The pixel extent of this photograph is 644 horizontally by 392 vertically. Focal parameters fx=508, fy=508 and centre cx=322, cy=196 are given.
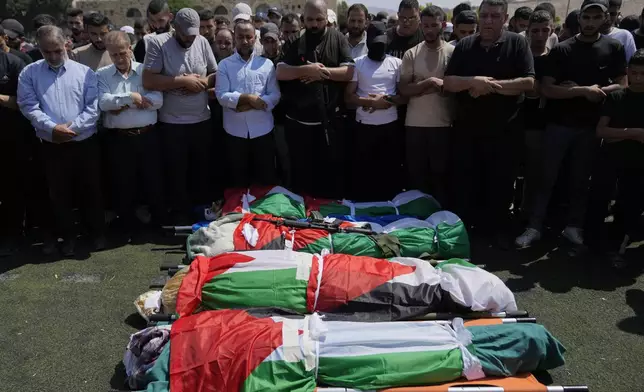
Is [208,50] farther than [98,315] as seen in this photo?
Yes

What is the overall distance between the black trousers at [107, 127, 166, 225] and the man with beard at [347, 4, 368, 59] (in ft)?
9.74

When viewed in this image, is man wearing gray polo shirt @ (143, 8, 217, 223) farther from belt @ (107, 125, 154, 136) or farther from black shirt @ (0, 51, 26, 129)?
black shirt @ (0, 51, 26, 129)

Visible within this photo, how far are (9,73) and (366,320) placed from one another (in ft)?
15.5

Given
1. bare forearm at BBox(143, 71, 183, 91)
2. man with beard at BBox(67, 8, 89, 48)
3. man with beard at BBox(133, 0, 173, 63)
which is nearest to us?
bare forearm at BBox(143, 71, 183, 91)

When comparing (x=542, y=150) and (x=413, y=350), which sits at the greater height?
(x=542, y=150)

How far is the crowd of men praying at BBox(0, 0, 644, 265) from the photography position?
5465mm

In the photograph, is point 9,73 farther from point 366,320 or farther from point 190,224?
point 366,320

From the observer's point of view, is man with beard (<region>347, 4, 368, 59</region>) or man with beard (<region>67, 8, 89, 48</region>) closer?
man with beard (<region>347, 4, 368, 59</region>)

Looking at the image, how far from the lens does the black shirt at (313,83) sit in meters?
6.07

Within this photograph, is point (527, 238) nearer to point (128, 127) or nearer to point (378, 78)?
point (378, 78)

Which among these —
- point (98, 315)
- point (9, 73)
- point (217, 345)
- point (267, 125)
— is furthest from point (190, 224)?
point (217, 345)

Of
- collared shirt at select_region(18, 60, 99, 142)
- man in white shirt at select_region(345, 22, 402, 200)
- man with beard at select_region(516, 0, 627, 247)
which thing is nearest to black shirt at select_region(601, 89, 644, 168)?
man with beard at select_region(516, 0, 627, 247)

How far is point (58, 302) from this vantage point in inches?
188

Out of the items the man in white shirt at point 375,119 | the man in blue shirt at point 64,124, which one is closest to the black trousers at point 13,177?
the man in blue shirt at point 64,124
